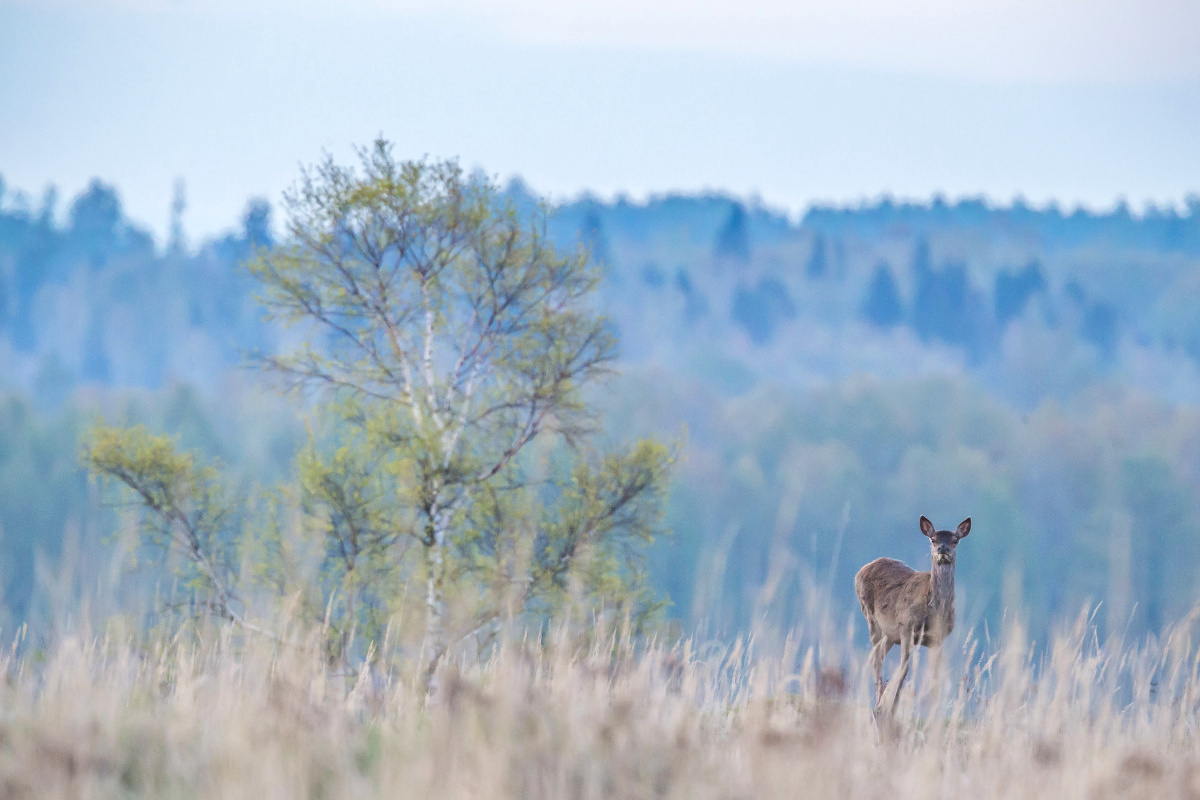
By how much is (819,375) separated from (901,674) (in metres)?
113

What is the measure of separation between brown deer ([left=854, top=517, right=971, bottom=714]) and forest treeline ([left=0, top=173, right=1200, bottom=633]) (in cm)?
77

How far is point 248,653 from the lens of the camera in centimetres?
644

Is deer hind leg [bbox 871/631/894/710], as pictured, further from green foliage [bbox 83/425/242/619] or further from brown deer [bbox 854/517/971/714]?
green foliage [bbox 83/425/242/619]

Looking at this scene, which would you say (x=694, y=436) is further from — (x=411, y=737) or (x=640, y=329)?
(x=411, y=737)

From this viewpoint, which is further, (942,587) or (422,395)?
(422,395)

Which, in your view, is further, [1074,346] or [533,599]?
[1074,346]

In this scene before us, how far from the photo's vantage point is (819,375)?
383 ft

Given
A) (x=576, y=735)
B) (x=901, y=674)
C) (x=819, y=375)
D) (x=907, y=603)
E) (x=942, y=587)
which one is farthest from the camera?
(x=819, y=375)

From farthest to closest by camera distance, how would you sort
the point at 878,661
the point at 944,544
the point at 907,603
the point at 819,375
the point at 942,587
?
the point at 819,375, the point at 878,661, the point at 907,603, the point at 942,587, the point at 944,544

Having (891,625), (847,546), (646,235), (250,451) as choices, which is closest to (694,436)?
(847,546)

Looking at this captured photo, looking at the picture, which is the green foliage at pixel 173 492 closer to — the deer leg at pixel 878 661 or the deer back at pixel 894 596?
the deer back at pixel 894 596

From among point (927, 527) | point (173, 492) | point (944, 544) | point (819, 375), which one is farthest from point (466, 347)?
point (819, 375)

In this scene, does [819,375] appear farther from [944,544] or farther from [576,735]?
[576,735]

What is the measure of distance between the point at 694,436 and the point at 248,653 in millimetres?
65163
